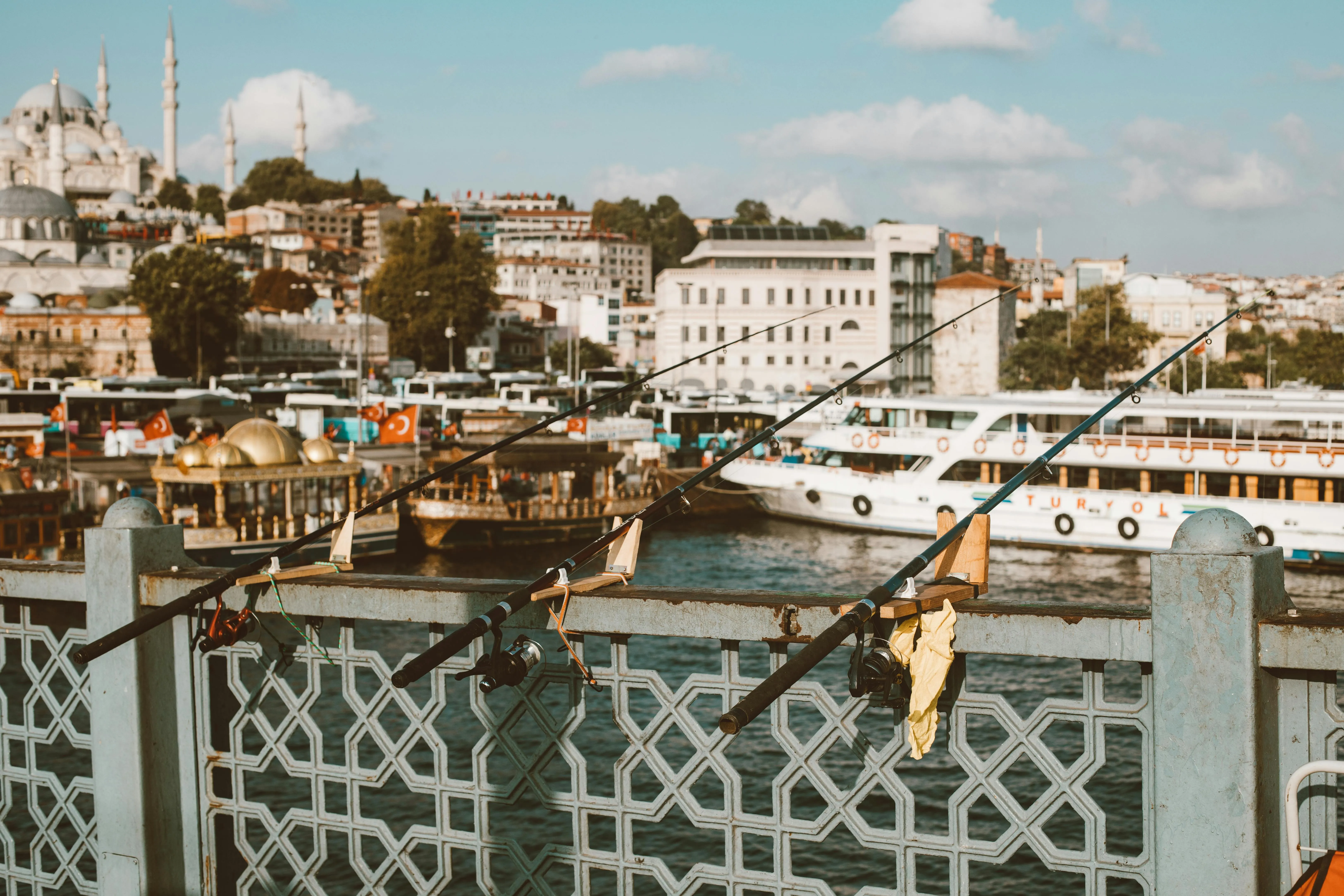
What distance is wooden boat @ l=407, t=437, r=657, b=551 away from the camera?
26.9 metres

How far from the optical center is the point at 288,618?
138 inches

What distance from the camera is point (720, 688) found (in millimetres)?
2994

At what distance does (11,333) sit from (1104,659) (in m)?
68.3

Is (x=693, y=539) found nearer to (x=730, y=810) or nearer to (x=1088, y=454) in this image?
(x=1088, y=454)

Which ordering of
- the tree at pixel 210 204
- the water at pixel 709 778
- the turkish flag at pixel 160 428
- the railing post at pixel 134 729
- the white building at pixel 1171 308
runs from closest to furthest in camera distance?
the railing post at pixel 134 729 → the water at pixel 709 778 → the turkish flag at pixel 160 428 → the white building at pixel 1171 308 → the tree at pixel 210 204

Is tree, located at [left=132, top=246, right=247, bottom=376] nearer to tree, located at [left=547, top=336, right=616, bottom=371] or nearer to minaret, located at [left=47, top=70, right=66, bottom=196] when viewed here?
tree, located at [left=547, top=336, right=616, bottom=371]

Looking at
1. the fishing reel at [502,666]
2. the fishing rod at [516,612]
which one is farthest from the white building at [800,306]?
the fishing reel at [502,666]

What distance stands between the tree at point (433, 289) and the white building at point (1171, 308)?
127 feet

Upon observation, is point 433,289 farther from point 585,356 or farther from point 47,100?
point 47,100

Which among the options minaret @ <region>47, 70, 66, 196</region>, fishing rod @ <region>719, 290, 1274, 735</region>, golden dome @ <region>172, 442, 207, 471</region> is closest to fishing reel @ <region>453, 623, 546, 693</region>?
fishing rod @ <region>719, 290, 1274, 735</region>

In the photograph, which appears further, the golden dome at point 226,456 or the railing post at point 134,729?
the golden dome at point 226,456

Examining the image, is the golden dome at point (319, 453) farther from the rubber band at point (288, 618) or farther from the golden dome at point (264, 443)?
the rubber band at point (288, 618)

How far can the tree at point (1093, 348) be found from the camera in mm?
55125

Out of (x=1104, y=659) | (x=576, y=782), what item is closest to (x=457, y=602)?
(x=576, y=782)
